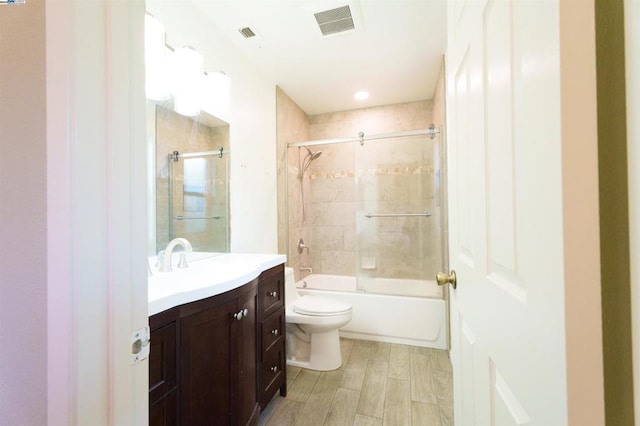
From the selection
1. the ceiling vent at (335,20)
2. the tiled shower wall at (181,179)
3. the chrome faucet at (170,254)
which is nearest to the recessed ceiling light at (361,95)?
the ceiling vent at (335,20)

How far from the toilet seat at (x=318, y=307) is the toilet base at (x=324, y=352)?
186mm

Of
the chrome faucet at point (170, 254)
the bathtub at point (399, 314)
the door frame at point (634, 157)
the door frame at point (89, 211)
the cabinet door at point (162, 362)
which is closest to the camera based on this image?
the door frame at point (634, 157)

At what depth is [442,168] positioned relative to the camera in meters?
2.50

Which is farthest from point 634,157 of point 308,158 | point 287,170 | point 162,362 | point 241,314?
point 308,158

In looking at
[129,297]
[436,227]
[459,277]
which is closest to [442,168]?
[436,227]

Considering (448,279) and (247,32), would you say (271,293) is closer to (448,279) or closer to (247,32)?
(448,279)

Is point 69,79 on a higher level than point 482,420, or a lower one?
higher

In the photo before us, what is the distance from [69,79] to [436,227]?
280 cm

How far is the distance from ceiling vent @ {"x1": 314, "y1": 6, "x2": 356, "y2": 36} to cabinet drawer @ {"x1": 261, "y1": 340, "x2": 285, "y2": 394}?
81.7 inches

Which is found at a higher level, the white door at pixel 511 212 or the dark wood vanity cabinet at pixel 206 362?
the white door at pixel 511 212

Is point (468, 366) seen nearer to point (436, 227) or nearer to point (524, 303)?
point (524, 303)

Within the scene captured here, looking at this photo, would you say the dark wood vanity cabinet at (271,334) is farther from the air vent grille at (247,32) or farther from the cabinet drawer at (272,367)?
the air vent grille at (247,32)

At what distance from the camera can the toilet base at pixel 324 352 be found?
77.4 inches

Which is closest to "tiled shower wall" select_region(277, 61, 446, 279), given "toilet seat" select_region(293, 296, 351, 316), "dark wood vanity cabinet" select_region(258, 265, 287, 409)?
"toilet seat" select_region(293, 296, 351, 316)
